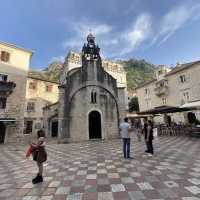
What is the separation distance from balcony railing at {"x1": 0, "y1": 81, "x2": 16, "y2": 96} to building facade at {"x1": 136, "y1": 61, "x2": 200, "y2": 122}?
87.6ft

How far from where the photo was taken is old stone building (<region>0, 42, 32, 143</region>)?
18453mm

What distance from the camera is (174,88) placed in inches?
1123

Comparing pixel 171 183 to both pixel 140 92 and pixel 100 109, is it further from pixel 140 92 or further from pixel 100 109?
pixel 140 92

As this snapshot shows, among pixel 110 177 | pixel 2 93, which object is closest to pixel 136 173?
pixel 110 177

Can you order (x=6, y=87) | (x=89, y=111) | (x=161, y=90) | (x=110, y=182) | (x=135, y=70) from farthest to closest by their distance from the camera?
(x=135, y=70) → (x=161, y=90) → (x=6, y=87) → (x=89, y=111) → (x=110, y=182)

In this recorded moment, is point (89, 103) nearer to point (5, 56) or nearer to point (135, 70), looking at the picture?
point (5, 56)

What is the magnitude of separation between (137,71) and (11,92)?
73632mm

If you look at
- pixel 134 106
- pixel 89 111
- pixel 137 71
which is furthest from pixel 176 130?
pixel 137 71

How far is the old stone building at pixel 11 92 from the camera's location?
1845 centimetres

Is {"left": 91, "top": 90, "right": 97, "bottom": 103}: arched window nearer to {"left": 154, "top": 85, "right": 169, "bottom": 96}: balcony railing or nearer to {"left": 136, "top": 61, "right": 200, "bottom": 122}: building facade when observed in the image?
{"left": 136, "top": 61, "right": 200, "bottom": 122}: building facade

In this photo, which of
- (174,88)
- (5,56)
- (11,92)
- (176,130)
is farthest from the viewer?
(174,88)

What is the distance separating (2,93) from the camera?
18.4 m

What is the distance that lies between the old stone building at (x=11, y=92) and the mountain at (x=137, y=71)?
5335 centimetres

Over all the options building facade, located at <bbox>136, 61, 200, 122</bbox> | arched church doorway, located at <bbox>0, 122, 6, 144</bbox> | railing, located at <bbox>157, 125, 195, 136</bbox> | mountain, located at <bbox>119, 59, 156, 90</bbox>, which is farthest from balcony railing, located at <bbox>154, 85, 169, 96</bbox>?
mountain, located at <bbox>119, 59, 156, 90</bbox>
